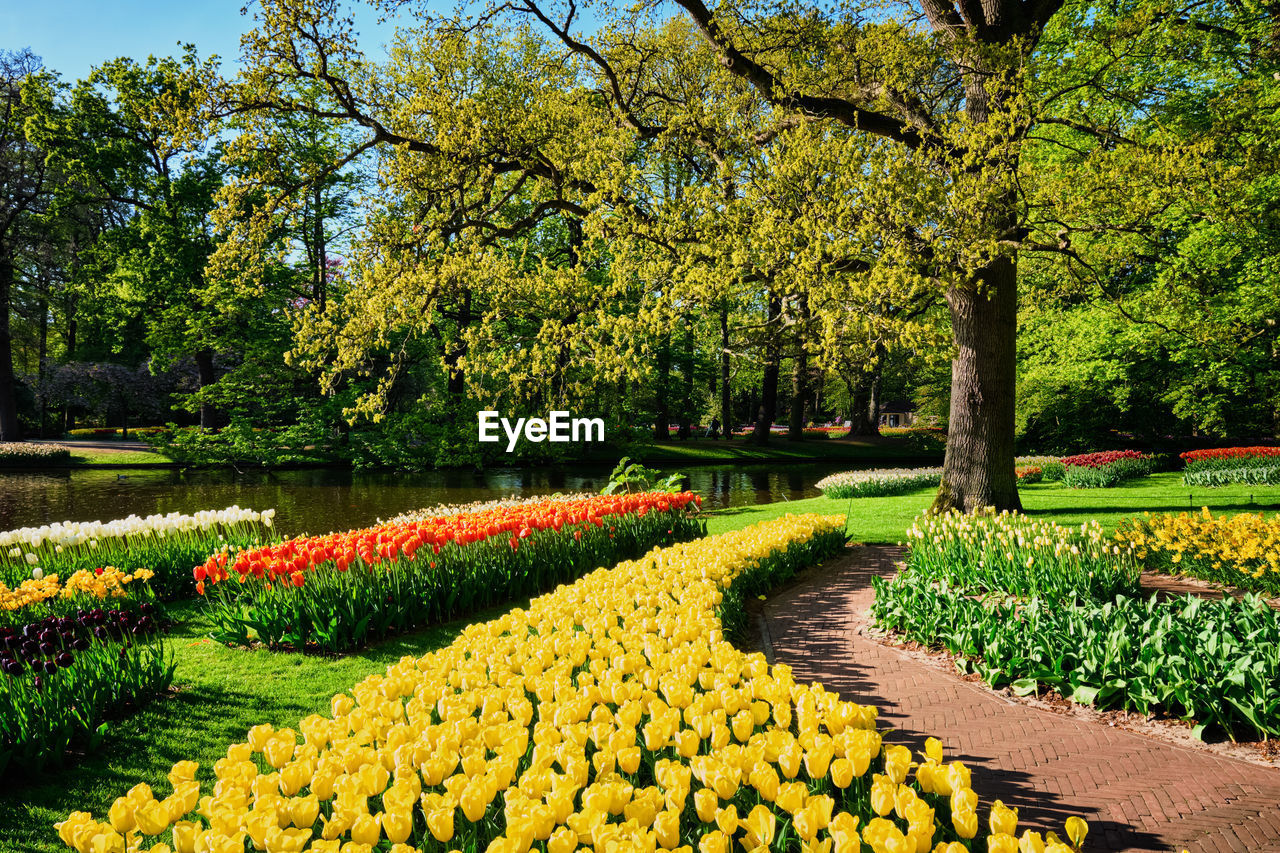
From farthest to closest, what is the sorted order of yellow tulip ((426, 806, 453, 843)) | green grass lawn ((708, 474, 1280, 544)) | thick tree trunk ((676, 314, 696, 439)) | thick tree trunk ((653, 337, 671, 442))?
1. thick tree trunk ((676, 314, 696, 439))
2. thick tree trunk ((653, 337, 671, 442))
3. green grass lawn ((708, 474, 1280, 544))
4. yellow tulip ((426, 806, 453, 843))

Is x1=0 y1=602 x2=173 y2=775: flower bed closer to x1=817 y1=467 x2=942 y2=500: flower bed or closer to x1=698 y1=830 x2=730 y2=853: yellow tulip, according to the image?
x1=698 y1=830 x2=730 y2=853: yellow tulip

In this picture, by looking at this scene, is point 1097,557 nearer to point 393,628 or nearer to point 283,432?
point 393,628

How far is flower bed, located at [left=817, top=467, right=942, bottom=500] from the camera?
18125 mm

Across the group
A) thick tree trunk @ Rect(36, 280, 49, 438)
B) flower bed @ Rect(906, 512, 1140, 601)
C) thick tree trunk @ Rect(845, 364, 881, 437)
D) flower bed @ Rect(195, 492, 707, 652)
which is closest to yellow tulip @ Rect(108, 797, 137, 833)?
flower bed @ Rect(195, 492, 707, 652)

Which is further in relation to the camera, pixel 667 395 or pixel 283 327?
pixel 667 395

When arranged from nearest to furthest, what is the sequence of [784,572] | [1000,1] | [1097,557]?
[1097,557], [784,572], [1000,1]

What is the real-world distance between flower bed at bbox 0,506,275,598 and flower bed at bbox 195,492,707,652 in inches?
24.4

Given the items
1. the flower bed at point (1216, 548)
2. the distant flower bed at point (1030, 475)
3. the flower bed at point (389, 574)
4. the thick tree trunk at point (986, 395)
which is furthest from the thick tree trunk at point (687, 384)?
the flower bed at point (1216, 548)

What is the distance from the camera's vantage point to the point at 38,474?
24297 mm

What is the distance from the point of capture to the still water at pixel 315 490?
1666cm

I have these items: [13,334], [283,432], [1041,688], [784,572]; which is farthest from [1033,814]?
[13,334]

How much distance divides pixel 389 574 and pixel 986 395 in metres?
8.62

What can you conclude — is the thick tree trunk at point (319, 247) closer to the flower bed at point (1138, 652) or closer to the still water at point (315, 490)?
the still water at point (315, 490)

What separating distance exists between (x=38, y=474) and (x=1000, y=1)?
3058 cm
